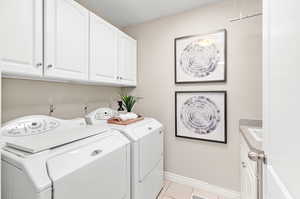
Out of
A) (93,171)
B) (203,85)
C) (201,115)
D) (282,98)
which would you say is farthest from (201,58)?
(93,171)

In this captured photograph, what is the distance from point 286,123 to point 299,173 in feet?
0.51

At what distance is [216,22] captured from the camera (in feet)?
6.11

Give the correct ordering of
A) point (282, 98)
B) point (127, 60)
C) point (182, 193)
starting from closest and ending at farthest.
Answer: point (282, 98) → point (182, 193) → point (127, 60)

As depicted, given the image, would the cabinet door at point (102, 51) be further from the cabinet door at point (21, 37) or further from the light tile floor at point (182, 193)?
the light tile floor at point (182, 193)

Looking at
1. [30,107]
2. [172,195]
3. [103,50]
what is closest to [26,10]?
[103,50]

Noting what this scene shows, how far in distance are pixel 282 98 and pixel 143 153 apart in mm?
1279

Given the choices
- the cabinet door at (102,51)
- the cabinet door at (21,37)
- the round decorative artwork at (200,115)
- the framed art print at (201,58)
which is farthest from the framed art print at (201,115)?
the cabinet door at (21,37)

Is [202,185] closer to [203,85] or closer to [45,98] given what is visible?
[203,85]

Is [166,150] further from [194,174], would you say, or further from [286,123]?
[286,123]

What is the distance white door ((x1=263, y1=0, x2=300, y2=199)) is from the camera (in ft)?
1.32

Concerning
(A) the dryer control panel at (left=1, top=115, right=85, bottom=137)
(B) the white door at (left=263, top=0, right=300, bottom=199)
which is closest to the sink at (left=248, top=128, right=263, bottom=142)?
(B) the white door at (left=263, top=0, right=300, bottom=199)

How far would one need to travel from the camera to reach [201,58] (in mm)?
1940

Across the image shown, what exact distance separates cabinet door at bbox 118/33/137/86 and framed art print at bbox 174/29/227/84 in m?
0.70

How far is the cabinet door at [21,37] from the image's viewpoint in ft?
3.12
